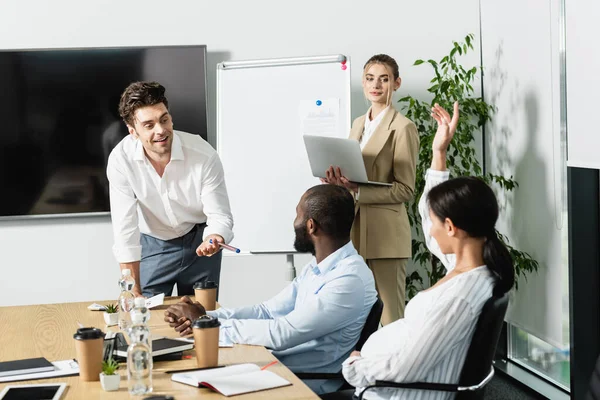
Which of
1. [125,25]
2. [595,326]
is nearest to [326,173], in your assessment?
[595,326]

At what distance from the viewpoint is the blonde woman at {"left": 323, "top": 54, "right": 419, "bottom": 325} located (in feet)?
12.7

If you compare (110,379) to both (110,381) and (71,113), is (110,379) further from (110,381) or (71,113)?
(71,113)

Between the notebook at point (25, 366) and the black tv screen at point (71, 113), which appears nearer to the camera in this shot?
the notebook at point (25, 366)

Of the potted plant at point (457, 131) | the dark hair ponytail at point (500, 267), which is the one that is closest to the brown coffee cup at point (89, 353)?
the dark hair ponytail at point (500, 267)

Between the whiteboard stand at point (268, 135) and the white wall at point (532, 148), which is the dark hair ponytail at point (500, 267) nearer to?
the white wall at point (532, 148)

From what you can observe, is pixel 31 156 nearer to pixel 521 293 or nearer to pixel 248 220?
pixel 248 220

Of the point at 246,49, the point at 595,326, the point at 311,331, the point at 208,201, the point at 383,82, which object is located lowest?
the point at 595,326

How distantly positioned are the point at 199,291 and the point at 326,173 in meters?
1.24

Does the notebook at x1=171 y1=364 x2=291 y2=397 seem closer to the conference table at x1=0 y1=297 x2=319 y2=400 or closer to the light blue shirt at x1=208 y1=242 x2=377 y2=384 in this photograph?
the conference table at x1=0 y1=297 x2=319 y2=400

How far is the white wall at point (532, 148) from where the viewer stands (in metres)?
3.85

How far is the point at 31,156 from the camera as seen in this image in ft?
15.3

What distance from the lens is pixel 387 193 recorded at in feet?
12.6

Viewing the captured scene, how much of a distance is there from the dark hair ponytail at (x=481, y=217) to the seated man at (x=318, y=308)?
50cm

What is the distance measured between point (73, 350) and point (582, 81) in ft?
7.89
